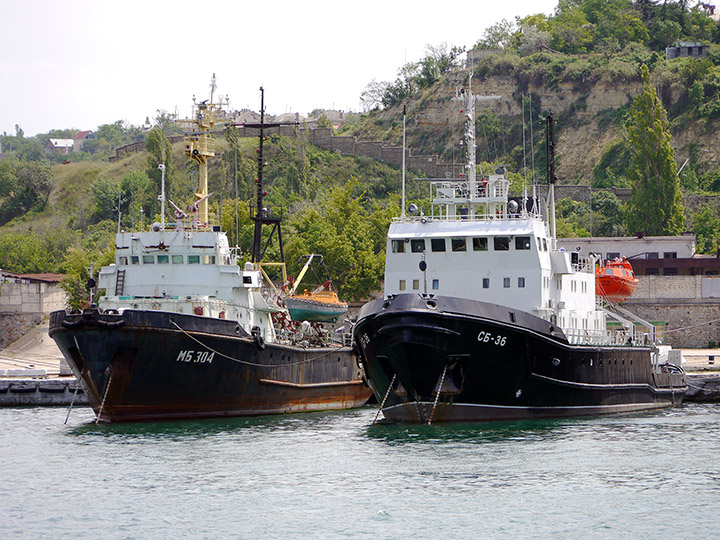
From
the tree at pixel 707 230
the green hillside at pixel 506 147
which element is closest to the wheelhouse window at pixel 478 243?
the green hillside at pixel 506 147

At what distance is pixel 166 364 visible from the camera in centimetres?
3506

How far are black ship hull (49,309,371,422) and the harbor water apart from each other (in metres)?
0.91

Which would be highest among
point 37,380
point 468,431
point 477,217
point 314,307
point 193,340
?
point 477,217

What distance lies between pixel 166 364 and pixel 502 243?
11.2 m

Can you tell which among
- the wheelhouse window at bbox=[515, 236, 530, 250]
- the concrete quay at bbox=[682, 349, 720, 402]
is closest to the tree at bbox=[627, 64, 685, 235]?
the concrete quay at bbox=[682, 349, 720, 402]

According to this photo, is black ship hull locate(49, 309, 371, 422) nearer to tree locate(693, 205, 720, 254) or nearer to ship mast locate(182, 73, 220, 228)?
ship mast locate(182, 73, 220, 228)

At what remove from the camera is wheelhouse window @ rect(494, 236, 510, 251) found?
3622cm

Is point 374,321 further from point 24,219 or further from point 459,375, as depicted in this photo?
point 24,219

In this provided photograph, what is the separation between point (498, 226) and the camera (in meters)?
36.4

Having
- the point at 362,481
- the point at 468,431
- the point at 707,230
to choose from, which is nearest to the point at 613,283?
the point at 468,431

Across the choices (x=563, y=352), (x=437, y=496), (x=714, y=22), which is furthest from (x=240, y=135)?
(x=437, y=496)

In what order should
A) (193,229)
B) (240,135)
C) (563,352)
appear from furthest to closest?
1. (240,135)
2. (193,229)
3. (563,352)

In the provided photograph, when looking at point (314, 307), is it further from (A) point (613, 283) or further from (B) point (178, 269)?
(A) point (613, 283)

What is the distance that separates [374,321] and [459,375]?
2.88 meters
